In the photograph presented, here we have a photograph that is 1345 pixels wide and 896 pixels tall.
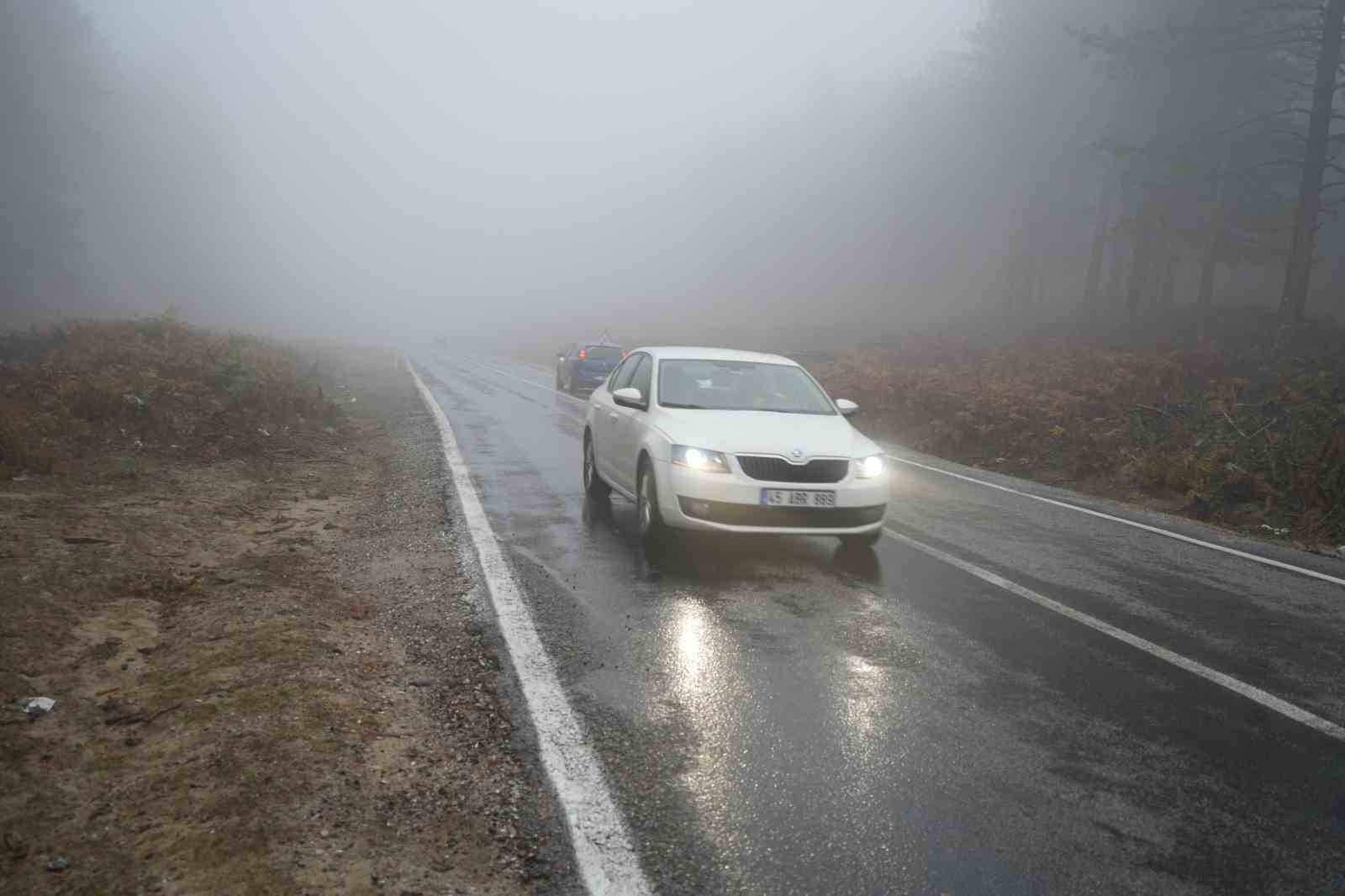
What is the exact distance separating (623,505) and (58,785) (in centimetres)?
626

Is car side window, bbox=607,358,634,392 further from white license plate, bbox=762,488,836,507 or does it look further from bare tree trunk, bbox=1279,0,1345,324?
bare tree trunk, bbox=1279,0,1345,324

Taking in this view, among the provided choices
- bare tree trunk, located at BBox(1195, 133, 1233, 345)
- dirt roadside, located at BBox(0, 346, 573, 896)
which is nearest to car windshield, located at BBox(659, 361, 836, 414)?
dirt roadside, located at BBox(0, 346, 573, 896)

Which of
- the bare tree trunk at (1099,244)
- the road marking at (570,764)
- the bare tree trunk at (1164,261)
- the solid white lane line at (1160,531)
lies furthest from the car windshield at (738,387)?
the bare tree trunk at (1099,244)

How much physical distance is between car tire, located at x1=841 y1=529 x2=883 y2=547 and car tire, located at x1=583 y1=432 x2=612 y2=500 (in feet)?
8.50

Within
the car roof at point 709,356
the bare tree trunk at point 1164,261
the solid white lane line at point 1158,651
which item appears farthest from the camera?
the bare tree trunk at point 1164,261

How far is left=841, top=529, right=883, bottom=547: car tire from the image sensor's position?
7285 mm

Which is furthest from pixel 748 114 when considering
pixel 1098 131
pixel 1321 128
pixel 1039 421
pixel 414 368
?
pixel 1039 421

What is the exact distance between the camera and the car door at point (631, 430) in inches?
311

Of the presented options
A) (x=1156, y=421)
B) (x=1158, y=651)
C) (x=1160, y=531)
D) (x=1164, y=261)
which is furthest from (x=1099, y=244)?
(x=1158, y=651)

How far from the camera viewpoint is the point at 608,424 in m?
8.96

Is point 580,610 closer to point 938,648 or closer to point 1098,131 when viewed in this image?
point 938,648

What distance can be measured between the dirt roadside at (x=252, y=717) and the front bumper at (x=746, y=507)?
5.63 feet

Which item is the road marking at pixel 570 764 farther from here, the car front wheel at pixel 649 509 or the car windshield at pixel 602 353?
the car windshield at pixel 602 353

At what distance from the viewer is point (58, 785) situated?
131 inches
